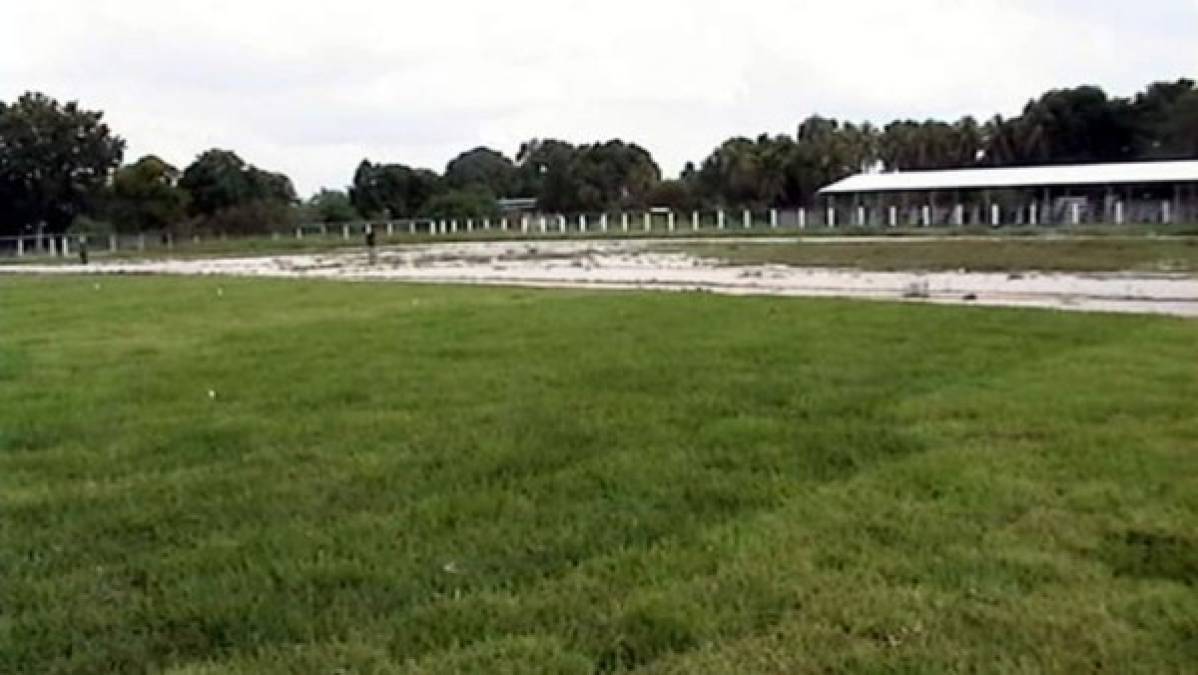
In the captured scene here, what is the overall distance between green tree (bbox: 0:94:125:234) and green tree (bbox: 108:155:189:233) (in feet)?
5.50

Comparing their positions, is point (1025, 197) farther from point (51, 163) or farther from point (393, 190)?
point (51, 163)

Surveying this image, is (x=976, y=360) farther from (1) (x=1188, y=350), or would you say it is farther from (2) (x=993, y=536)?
(2) (x=993, y=536)

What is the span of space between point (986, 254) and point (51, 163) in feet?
170

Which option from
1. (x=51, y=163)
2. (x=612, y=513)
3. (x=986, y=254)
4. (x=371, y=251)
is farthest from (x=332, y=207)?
(x=612, y=513)

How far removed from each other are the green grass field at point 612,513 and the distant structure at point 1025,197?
4324 cm

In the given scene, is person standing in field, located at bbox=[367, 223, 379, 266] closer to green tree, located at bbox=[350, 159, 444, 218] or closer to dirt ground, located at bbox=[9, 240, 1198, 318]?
dirt ground, located at bbox=[9, 240, 1198, 318]

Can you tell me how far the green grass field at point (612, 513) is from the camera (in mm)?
3656

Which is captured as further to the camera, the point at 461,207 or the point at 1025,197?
the point at 461,207

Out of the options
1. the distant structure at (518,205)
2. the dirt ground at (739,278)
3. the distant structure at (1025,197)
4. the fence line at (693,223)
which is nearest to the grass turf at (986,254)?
the dirt ground at (739,278)

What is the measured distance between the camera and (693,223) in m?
61.6

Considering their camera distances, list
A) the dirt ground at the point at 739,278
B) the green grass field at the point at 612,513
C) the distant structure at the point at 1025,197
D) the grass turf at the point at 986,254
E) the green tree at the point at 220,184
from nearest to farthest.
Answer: the green grass field at the point at 612,513
the dirt ground at the point at 739,278
the grass turf at the point at 986,254
the distant structure at the point at 1025,197
the green tree at the point at 220,184

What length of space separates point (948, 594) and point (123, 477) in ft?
12.6

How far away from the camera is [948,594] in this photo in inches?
157

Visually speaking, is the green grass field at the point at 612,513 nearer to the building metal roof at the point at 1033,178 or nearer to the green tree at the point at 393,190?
the building metal roof at the point at 1033,178
